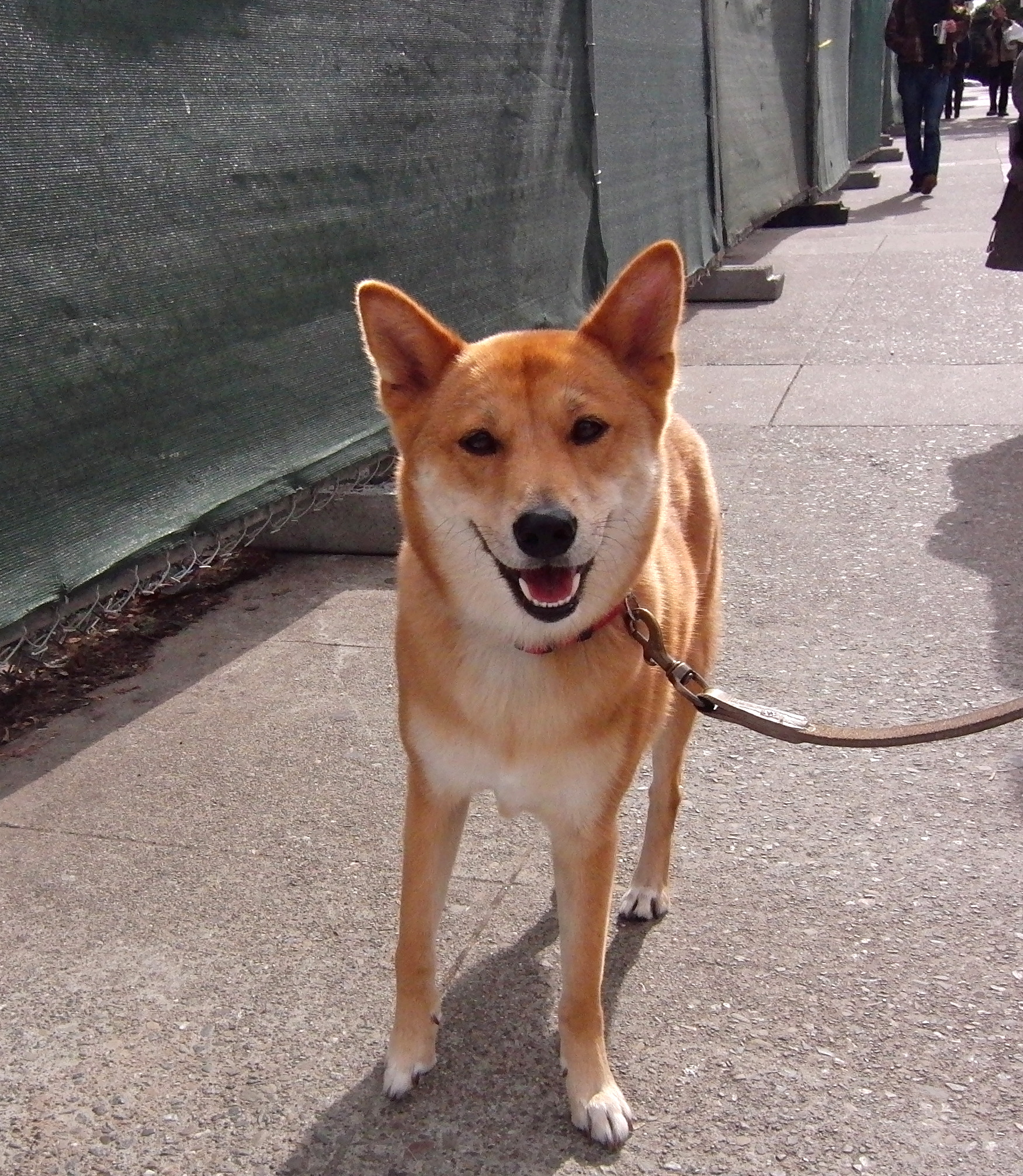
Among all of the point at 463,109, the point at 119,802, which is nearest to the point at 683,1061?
the point at 119,802

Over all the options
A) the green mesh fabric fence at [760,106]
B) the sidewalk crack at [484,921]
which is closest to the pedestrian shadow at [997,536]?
the sidewalk crack at [484,921]

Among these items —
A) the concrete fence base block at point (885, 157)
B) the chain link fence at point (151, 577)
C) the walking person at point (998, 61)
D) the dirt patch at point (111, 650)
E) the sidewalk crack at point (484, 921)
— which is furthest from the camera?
the walking person at point (998, 61)

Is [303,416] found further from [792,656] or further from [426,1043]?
[426,1043]

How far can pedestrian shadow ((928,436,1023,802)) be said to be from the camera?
453cm

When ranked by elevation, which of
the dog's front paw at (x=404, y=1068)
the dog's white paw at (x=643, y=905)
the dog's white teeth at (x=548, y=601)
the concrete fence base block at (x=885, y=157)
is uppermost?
the dog's white teeth at (x=548, y=601)

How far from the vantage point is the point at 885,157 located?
890 inches

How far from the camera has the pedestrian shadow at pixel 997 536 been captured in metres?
4.53

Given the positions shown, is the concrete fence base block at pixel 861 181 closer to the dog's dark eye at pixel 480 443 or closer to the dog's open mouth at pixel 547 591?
the dog's dark eye at pixel 480 443

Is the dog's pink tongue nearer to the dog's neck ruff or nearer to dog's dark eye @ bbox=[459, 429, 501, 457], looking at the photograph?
the dog's neck ruff

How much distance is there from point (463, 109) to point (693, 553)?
3.42m

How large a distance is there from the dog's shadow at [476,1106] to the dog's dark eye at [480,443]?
4.23ft

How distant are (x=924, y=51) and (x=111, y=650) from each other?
1365 cm

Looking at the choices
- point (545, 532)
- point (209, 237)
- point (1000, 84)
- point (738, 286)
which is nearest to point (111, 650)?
point (209, 237)

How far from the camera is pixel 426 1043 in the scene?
107 inches
